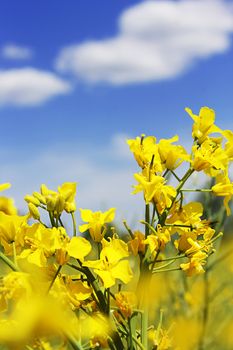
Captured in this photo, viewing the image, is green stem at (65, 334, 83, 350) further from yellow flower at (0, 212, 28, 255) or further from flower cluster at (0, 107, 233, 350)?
yellow flower at (0, 212, 28, 255)

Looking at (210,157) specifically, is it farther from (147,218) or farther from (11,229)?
(11,229)

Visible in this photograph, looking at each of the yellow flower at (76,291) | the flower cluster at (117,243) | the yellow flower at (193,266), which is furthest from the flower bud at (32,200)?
the yellow flower at (193,266)

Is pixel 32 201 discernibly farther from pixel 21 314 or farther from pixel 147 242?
pixel 21 314

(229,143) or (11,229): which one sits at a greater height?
(229,143)

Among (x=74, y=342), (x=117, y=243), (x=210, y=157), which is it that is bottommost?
(x=74, y=342)

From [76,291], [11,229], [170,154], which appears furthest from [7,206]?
[170,154]

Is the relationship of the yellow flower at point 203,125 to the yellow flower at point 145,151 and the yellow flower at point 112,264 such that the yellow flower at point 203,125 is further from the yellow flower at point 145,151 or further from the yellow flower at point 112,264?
the yellow flower at point 112,264

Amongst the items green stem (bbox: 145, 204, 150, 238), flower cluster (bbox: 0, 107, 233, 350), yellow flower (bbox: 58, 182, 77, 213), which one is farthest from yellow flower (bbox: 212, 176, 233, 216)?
yellow flower (bbox: 58, 182, 77, 213)
